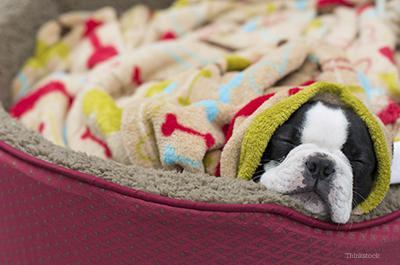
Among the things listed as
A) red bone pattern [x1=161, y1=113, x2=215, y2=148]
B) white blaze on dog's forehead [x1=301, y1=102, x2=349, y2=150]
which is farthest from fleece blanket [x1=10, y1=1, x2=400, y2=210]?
white blaze on dog's forehead [x1=301, y1=102, x2=349, y2=150]

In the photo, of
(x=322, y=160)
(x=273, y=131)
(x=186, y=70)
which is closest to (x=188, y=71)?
(x=186, y=70)

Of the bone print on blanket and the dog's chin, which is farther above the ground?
the bone print on blanket

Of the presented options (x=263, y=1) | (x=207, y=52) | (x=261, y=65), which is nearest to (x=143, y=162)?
(x=261, y=65)

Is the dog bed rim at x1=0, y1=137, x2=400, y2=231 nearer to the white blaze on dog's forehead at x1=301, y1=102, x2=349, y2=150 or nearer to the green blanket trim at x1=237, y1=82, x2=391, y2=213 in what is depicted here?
the green blanket trim at x1=237, y1=82, x2=391, y2=213

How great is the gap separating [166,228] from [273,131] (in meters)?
0.33

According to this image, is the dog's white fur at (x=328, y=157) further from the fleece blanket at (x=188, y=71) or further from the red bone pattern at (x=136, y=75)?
the red bone pattern at (x=136, y=75)

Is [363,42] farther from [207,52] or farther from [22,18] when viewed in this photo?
[22,18]

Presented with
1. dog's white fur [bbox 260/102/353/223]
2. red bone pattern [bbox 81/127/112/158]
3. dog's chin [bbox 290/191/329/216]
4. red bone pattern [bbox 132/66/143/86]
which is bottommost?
dog's chin [bbox 290/191/329/216]

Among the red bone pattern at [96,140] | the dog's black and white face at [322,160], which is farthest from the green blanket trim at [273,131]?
the red bone pattern at [96,140]

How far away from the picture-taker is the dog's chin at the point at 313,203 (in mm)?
725

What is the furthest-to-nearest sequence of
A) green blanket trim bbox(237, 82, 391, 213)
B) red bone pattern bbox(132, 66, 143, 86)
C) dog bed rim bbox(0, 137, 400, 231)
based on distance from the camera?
1. red bone pattern bbox(132, 66, 143, 86)
2. green blanket trim bbox(237, 82, 391, 213)
3. dog bed rim bbox(0, 137, 400, 231)

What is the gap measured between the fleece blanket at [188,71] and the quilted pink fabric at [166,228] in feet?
0.64

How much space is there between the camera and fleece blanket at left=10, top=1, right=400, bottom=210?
2.97 ft

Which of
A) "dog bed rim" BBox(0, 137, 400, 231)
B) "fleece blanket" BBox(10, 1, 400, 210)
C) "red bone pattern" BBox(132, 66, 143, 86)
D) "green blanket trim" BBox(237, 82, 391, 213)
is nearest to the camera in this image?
"dog bed rim" BBox(0, 137, 400, 231)
